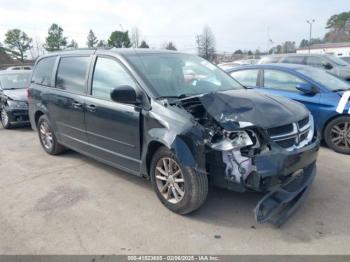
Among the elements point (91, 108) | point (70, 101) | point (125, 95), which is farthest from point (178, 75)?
point (70, 101)

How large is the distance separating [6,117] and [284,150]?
25.2 ft

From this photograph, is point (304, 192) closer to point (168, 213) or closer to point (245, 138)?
point (245, 138)

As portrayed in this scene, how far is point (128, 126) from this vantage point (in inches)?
155

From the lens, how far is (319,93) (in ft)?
18.5

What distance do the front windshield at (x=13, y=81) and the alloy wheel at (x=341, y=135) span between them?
26.3 ft

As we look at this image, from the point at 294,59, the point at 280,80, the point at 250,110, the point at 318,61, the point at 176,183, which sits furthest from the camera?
the point at 294,59

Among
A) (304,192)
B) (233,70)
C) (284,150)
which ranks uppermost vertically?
(233,70)

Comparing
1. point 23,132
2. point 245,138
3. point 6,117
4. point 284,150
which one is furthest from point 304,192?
point 6,117

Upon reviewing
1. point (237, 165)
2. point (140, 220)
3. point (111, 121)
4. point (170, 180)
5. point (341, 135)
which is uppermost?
point (111, 121)

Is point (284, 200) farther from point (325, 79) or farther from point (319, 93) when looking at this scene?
point (325, 79)

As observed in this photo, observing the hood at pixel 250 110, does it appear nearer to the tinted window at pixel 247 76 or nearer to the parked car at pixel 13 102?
the tinted window at pixel 247 76

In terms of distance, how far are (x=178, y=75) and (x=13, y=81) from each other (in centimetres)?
714

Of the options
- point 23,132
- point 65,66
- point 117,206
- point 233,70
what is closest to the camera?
point 117,206

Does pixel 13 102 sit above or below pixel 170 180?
above
